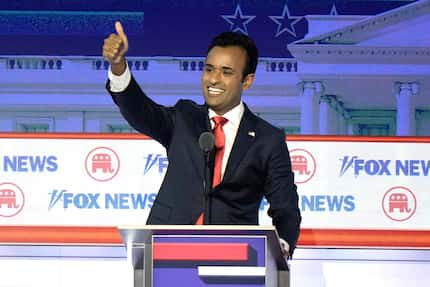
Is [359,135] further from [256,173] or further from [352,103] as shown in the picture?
[256,173]

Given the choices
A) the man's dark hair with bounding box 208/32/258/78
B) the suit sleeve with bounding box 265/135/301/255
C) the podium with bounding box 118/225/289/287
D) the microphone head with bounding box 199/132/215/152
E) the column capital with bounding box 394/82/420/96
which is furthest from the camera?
the column capital with bounding box 394/82/420/96

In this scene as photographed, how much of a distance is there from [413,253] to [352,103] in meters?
0.81

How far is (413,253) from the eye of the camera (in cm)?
477

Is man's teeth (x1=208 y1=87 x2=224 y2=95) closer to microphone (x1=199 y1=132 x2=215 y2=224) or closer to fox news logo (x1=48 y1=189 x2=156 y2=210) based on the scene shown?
microphone (x1=199 y1=132 x2=215 y2=224)

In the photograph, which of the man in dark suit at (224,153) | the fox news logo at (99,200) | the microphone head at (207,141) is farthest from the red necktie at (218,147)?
the fox news logo at (99,200)

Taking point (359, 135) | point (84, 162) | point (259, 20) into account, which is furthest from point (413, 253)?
point (84, 162)

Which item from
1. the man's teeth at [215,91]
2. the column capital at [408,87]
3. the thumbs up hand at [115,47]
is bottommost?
the man's teeth at [215,91]

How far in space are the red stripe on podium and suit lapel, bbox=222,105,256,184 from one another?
0.59 m

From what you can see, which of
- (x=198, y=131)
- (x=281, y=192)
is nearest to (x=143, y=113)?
(x=198, y=131)

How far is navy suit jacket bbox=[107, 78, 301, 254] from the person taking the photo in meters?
2.90

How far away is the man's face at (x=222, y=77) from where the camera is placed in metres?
2.94

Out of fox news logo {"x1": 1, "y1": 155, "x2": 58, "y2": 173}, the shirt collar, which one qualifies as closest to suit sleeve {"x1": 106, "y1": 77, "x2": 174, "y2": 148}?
the shirt collar

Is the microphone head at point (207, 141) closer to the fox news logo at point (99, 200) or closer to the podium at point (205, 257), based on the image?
the podium at point (205, 257)

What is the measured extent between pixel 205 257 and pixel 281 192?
691 mm
